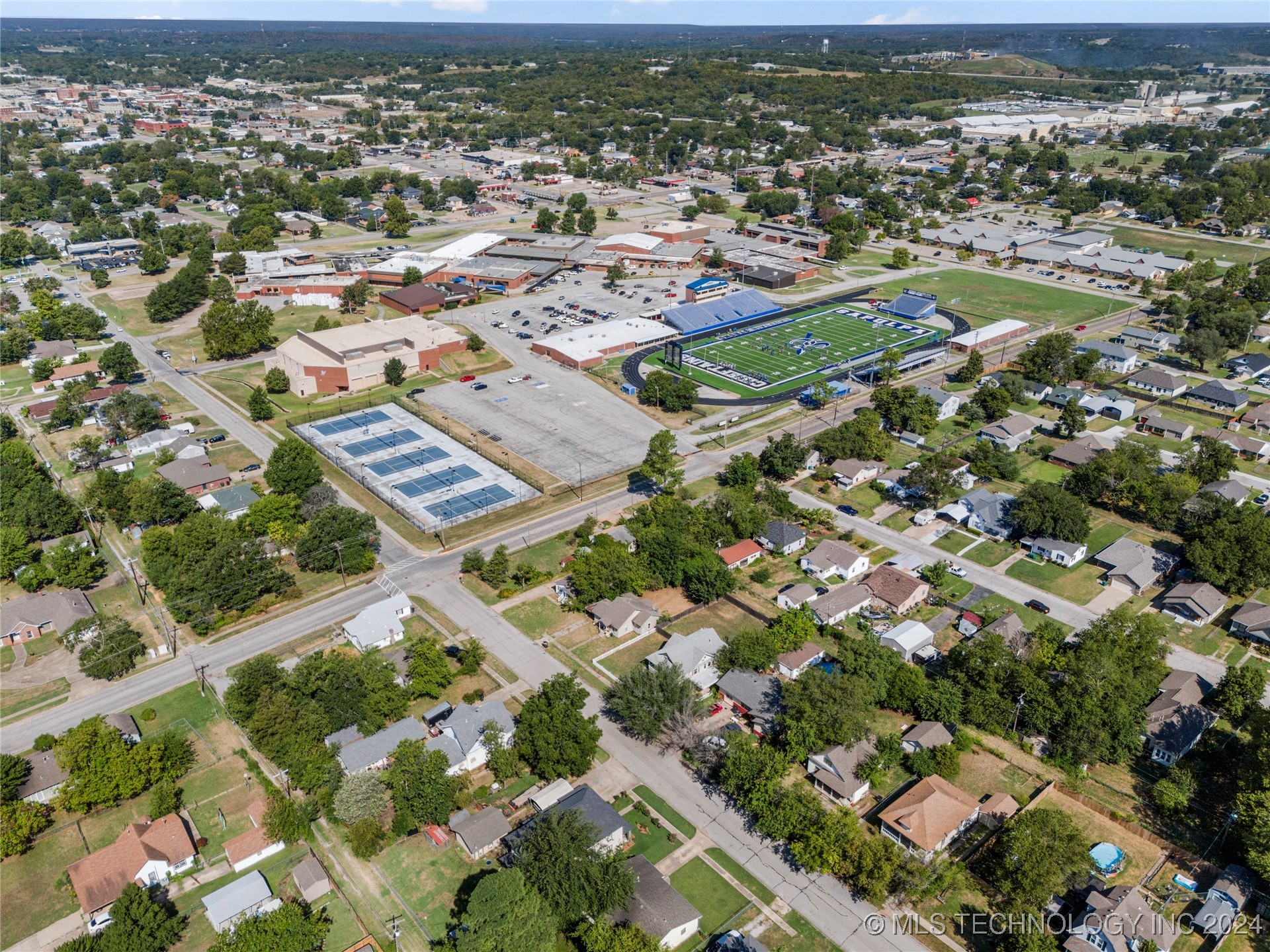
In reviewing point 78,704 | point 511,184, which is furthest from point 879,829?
point 511,184

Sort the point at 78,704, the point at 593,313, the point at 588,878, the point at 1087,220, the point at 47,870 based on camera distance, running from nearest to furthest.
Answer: the point at 588,878 → the point at 47,870 → the point at 78,704 → the point at 593,313 → the point at 1087,220

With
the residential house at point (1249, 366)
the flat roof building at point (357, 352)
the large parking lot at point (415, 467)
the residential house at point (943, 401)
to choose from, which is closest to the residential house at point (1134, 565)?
the residential house at point (943, 401)

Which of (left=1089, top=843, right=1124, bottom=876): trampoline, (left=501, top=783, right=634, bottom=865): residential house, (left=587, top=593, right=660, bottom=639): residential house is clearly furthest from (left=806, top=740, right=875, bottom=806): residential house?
(left=587, top=593, right=660, bottom=639): residential house

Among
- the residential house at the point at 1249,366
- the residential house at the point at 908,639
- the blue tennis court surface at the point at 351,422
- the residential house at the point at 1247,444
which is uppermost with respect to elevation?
the residential house at the point at 1249,366

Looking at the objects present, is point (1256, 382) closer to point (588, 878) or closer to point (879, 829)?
point (879, 829)

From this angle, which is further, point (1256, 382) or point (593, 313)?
point (593, 313)

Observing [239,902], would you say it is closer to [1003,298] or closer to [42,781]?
[42,781]

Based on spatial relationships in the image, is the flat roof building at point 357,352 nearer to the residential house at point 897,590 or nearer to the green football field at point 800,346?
the green football field at point 800,346

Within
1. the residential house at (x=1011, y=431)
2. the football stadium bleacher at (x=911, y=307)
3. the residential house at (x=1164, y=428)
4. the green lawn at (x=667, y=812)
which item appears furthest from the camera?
the football stadium bleacher at (x=911, y=307)
